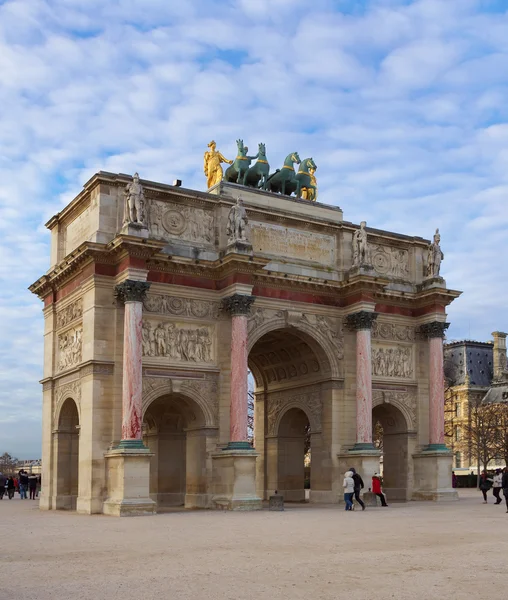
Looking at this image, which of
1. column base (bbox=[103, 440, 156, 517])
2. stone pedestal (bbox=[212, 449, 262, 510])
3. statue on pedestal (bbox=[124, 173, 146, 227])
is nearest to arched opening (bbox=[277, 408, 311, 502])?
stone pedestal (bbox=[212, 449, 262, 510])

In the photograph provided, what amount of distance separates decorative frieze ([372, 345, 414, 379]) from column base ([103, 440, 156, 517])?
40.1 feet

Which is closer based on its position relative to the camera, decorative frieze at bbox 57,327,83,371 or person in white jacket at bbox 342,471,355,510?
person in white jacket at bbox 342,471,355,510

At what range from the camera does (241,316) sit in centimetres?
3209

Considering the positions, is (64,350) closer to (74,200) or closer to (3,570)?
(74,200)

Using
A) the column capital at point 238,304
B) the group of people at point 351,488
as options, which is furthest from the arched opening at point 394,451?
the column capital at point 238,304

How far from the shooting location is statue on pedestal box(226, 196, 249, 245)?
32.6 m

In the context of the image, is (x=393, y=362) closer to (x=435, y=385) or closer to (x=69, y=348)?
(x=435, y=385)

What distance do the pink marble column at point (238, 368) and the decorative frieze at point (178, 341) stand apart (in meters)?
1.14

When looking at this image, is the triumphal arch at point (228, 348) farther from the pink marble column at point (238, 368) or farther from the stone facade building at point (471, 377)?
the stone facade building at point (471, 377)

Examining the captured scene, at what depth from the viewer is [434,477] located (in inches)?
1428

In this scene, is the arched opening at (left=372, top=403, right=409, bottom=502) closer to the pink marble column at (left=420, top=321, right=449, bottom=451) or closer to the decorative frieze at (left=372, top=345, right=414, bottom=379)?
the pink marble column at (left=420, top=321, right=449, bottom=451)

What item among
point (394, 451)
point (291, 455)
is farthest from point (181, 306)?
point (394, 451)

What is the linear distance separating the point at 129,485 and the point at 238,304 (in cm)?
796

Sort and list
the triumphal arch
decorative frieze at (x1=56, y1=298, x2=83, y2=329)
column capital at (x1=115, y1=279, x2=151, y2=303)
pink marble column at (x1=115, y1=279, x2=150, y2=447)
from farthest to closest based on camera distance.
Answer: decorative frieze at (x1=56, y1=298, x2=83, y2=329) < the triumphal arch < column capital at (x1=115, y1=279, x2=151, y2=303) < pink marble column at (x1=115, y1=279, x2=150, y2=447)
